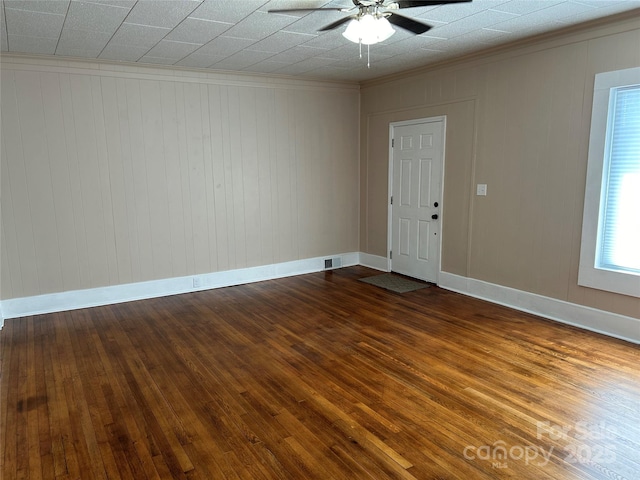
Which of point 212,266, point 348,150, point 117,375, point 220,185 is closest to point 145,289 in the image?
point 212,266

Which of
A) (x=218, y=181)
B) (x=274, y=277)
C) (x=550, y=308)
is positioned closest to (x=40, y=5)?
(x=218, y=181)

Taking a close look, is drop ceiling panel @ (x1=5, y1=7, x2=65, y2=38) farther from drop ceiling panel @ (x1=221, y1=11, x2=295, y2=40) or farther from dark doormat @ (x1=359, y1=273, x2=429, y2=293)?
dark doormat @ (x1=359, y1=273, x2=429, y2=293)

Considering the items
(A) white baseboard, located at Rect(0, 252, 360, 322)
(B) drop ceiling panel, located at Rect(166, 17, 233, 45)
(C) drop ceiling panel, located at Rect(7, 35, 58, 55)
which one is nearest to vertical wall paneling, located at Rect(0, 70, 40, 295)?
(A) white baseboard, located at Rect(0, 252, 360, 322)

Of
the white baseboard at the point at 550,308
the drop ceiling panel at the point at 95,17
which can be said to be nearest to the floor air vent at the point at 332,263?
the white baseboard at the point at 550,308

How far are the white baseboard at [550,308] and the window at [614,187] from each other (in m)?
0.28

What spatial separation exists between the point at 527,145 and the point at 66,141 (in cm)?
496

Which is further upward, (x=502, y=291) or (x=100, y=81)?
(x=100, y=81)

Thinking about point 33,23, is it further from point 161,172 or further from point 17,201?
point 161,172

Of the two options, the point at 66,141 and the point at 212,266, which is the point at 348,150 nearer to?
the point at 212,266

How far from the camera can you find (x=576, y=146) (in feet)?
13.3

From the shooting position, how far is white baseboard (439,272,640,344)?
3844 millimetres

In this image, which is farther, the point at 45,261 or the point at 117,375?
the point at 45,261

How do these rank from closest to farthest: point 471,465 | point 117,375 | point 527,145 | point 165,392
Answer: point 471,465, point 165,392, point 117,375, point 527,145

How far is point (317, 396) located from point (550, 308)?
2794 mm
